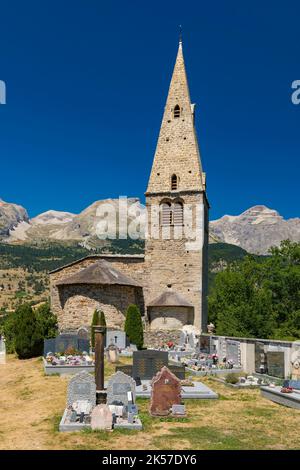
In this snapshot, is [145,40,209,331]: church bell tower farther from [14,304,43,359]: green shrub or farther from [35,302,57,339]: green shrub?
[14,304,43,359]: green shrub

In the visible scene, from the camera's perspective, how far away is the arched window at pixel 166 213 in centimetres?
3678

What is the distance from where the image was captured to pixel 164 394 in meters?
14.3

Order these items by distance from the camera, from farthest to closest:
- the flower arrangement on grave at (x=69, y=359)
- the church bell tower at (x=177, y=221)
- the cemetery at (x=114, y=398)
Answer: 1. the church bell tower at (x=177, y=221)
2. the flower arrangement on grave at (x=69, y=359)
3. the cemetery at (x=114, y=398)

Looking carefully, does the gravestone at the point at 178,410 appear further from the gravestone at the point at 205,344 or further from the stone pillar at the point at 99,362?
the gravestone at the point at 205,344

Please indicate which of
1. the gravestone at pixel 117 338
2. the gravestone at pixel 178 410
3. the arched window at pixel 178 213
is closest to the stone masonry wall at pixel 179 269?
the arched window at pixel 178 213

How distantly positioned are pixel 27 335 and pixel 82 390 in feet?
47.1

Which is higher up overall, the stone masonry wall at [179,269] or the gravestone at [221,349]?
the stone masonry wall at [179,269]

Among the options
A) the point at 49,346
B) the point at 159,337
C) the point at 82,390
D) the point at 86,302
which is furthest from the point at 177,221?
the point at 82,390

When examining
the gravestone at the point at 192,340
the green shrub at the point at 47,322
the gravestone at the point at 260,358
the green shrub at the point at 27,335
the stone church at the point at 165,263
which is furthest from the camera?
the stone church at the point at 165,263

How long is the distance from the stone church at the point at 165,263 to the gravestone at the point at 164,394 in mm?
18092

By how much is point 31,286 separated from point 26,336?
4928 inches

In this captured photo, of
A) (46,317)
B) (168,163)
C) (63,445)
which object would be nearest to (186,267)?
(168,163)

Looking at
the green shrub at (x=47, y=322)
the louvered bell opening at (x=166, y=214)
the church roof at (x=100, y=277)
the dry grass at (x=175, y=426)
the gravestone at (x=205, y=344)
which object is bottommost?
the dry grass at (x=175, y=426)

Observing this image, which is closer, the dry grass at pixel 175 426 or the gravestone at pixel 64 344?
the dry grass at pixel 175 426
